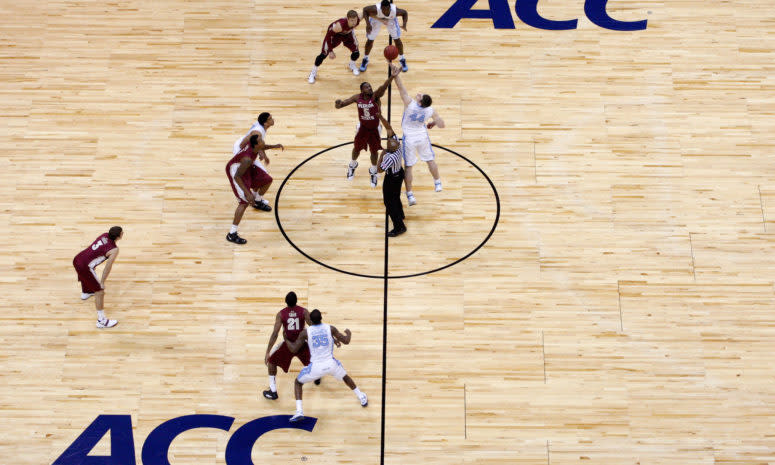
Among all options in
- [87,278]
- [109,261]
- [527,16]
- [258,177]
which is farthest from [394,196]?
[527,16]

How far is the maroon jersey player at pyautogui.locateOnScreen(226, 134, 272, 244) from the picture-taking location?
35.1 ft

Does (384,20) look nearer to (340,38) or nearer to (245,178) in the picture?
(340,38)

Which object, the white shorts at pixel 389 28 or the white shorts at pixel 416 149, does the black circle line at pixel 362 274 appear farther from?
the white shorts at pixel 389 28

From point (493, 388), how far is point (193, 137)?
18.0ft

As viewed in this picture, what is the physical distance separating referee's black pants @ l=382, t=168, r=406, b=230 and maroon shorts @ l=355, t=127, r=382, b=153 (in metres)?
0.50

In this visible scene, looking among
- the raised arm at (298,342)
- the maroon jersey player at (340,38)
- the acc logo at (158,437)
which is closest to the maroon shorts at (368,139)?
the maroon jersey player at (340,38)

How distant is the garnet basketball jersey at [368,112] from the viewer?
11.0 meters

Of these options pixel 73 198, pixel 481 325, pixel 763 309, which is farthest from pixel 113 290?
pixel 763 309

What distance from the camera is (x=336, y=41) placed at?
41.8ft

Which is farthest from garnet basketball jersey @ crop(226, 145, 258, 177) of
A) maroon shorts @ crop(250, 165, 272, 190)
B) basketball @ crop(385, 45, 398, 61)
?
basketball @ crop(385, 45, 398, 61)

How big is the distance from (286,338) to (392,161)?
2659 mm

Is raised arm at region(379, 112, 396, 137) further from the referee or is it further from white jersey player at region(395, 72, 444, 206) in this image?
white jersey player at region(395, 72, 444, 206)

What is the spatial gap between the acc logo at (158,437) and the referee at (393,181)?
280cm

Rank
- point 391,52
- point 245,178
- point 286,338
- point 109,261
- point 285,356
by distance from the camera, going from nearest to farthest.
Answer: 1. point 286,338
2. point 285,356
3. point 109,261
4. point 245,178
5. point 391,52
